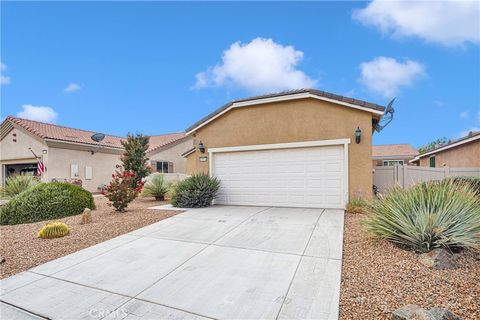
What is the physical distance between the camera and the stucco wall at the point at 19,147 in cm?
1777

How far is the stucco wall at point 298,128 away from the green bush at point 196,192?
118 centimetres

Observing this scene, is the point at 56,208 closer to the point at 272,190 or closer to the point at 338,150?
the point at 272,190

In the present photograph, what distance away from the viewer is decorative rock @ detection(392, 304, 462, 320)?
2.58 metres

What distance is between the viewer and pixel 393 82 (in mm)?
14219

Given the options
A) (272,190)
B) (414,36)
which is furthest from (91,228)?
(414,36)

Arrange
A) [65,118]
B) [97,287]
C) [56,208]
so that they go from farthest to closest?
[65,118]
[56,208]
[97,287]

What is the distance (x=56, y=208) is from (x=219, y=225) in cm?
607

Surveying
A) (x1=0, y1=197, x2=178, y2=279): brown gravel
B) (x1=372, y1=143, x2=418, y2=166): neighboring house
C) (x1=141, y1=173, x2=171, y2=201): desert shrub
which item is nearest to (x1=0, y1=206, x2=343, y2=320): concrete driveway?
(x1=0, y1=197, x2=178, y2=279): brown gravel

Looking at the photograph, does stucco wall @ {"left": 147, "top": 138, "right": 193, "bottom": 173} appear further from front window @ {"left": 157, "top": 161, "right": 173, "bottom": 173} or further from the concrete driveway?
the concrete driveway

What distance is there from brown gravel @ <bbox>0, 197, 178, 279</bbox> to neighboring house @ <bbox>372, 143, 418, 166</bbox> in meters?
26.4

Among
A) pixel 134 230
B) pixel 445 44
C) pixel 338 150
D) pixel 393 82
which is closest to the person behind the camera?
pixel 134 230

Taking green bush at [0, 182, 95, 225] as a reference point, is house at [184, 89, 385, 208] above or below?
above

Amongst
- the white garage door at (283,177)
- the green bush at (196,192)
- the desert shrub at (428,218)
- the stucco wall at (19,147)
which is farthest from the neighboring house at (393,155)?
the stucco wall at (19,147)

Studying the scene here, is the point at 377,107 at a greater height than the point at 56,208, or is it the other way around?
the point at 377,107
